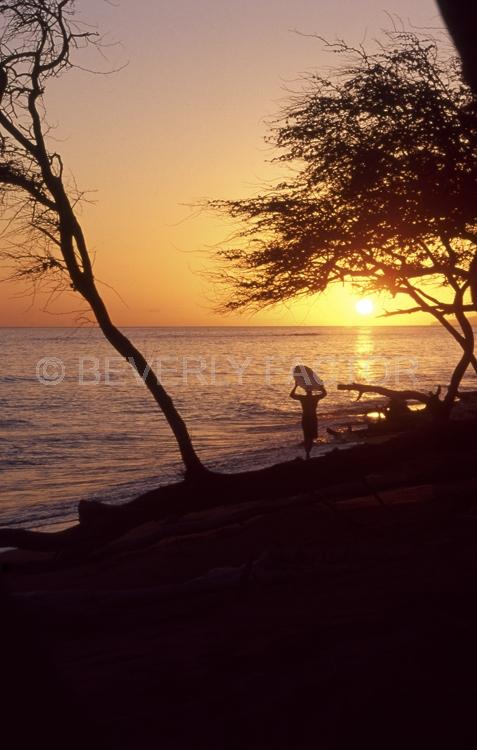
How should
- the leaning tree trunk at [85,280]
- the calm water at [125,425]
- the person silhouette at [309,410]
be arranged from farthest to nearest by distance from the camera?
1. the calm water at [125,425]
2. the person silhouette at [309,410]
3. the leaning tree trunk at [85,280]

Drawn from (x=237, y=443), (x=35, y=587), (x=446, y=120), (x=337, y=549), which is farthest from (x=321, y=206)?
(x=237, y=443)

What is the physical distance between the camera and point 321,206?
40.7 ft

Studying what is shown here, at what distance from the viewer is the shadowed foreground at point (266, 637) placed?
4727 millimetres

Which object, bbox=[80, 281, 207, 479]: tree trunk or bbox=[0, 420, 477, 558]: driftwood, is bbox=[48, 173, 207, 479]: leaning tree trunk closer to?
bbox=[80, 281, 207, 479]: tree trunk

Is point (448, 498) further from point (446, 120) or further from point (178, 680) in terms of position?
point (178, 680)

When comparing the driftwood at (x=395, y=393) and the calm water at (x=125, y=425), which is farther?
the calm water at (x=125, y=425)

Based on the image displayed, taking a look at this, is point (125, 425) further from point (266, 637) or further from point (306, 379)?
point (266, 637)

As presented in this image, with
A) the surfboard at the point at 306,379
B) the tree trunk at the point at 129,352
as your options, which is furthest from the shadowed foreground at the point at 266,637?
the surfboard at the point at 306,379

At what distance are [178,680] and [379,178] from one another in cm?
743

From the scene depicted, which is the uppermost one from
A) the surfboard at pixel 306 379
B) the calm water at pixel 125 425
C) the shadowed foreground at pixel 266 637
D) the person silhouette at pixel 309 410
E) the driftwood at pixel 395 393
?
the surfboard at pixel 306 379

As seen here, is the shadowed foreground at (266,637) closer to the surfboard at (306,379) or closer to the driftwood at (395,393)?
the driftwood at (395,393)

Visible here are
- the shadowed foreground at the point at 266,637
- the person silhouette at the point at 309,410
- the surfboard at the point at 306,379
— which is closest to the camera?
the shadowed foreground at the point at 266,637

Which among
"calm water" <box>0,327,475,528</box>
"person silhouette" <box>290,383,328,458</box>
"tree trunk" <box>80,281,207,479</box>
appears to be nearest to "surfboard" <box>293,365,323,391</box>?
"person silhouette" <box>290,383,328,458</box>

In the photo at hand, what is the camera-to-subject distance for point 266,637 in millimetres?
6191
